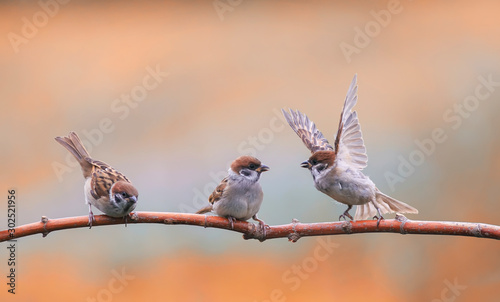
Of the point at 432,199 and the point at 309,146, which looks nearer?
the point at 309,146

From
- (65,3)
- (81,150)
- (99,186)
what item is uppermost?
(65,3)

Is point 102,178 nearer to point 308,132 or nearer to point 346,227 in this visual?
point 308,132

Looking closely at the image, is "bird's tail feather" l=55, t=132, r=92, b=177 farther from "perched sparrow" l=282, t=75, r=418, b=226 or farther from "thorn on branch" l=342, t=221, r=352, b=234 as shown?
"thorn on branch" l=342, t=221, r=352, b=234

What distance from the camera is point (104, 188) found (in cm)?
290

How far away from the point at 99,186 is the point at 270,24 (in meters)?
3.46

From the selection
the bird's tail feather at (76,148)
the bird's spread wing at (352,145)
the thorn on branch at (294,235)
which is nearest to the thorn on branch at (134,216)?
the thorn on branch at (294,235)

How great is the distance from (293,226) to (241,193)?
1.66 ft

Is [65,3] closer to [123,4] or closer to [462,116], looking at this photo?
[123,4]

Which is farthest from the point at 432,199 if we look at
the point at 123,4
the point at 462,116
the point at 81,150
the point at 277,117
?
the point at 123,4

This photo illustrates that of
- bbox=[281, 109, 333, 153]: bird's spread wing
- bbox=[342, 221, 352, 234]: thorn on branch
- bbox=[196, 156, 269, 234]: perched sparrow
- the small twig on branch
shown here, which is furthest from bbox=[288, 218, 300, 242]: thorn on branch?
bbox=[281, 109, 333, 153]: bird's spread wing

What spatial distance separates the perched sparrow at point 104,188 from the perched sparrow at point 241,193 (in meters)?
0.44

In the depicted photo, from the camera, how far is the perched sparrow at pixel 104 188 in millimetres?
2602

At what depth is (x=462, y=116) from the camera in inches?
208

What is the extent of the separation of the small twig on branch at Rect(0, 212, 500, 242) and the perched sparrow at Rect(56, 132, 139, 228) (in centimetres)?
8
